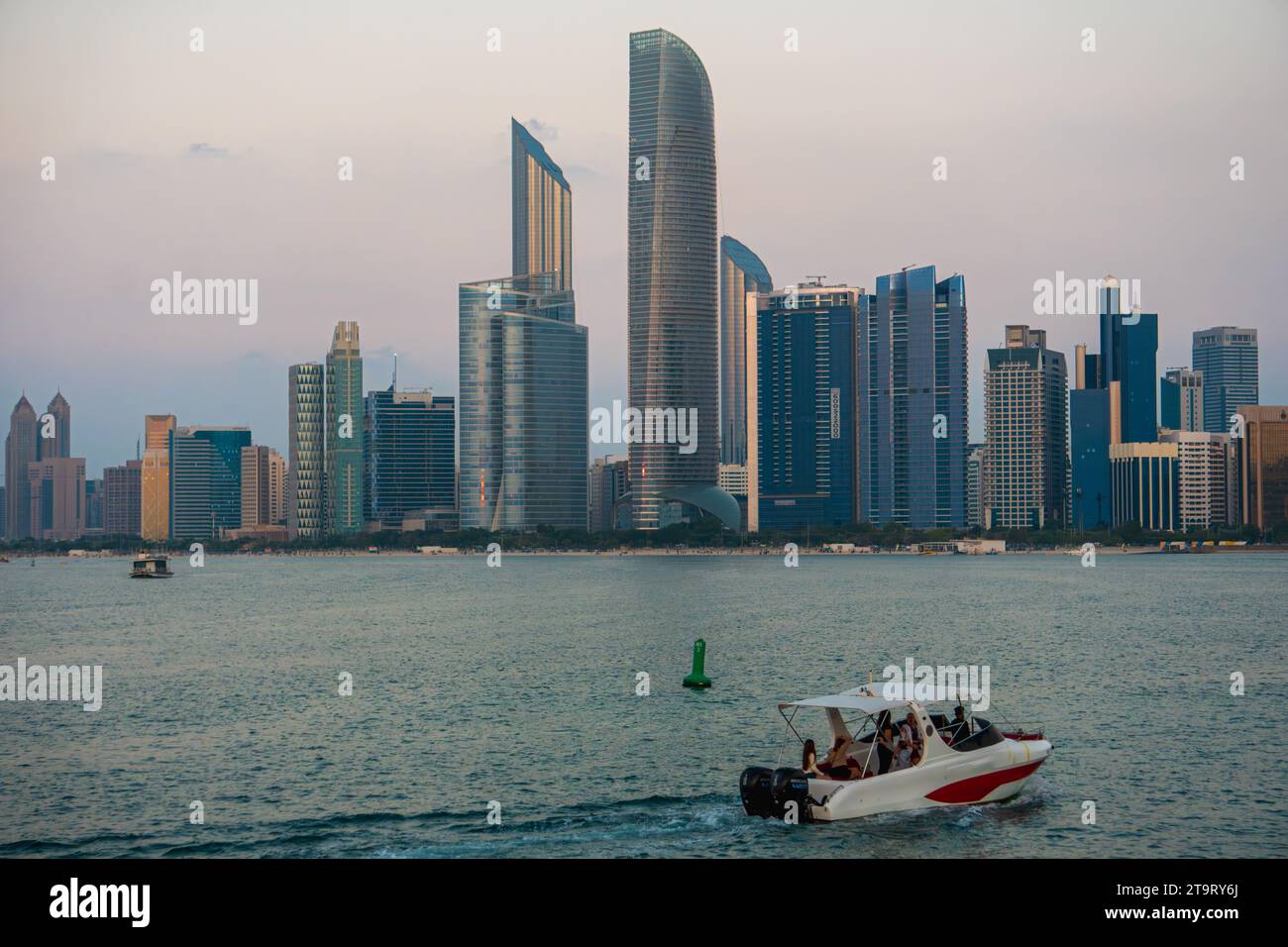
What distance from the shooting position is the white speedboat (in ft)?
96.1

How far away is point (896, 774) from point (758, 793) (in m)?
3.27

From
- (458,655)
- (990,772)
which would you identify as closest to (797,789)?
(990,772)

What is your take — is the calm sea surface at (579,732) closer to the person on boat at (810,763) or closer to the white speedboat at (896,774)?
the white speedboat at (896,774)

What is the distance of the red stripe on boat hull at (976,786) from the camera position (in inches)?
1205

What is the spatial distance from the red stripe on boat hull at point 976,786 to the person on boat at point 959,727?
102cm

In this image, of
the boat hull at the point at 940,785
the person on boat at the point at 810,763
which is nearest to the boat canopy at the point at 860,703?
the person on boat at the point at 810,763

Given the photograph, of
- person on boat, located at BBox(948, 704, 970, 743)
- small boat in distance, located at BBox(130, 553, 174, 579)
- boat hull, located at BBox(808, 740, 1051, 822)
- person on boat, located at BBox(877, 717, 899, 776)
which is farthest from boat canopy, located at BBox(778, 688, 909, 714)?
small boat in distance, located at BBox(130, 553, 174, 579)

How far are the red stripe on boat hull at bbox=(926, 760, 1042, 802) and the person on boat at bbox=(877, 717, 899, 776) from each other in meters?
1.20

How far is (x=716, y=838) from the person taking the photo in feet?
94.8

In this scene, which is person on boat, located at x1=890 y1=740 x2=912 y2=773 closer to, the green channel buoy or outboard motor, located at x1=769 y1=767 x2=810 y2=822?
outboard motor, located at x1=769 y1=767 x2=810 y2=822

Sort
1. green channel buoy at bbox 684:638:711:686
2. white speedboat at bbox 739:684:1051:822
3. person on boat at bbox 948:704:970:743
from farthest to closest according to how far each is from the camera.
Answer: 1. green channel buoy at bbox 684:638:711:686
2. person on boat at bbox 948:704:970:743
3. white speedboat at bbox 739:684:1051:822

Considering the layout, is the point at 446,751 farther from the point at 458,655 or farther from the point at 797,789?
the point at 458,655
